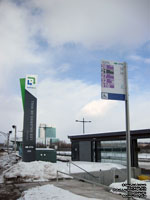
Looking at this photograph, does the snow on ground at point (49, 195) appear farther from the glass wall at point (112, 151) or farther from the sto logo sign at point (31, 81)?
the glass wall at point (112, 151)

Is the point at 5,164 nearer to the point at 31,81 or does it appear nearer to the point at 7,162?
the point at 7,162

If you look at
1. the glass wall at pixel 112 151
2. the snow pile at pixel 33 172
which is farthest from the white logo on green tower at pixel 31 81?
the glass wall at pixel 112 151

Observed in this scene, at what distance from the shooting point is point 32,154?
22.1 metres

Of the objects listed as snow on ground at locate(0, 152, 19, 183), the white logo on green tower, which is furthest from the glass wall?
the white logo on green tower

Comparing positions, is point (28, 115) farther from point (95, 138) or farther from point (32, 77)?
point (95, 138)

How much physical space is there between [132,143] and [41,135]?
139 m

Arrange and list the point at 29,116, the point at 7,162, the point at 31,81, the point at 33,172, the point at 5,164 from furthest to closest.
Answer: the point at 7,162 < the point at 5,164 < the point at 31,81 < the point at 29,116 < the point at 33,172

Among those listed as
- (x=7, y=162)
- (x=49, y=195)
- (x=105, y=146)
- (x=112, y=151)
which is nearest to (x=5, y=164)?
(x=7, y=162)

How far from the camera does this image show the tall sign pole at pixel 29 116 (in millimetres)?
22062

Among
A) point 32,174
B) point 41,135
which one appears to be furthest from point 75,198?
point 41,135

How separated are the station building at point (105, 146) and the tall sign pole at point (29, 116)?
9030mm

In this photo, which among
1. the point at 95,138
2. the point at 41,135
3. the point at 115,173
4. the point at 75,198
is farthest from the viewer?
the point at 41,135

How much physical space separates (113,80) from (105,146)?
22.6 m

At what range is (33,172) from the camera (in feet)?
51.2
